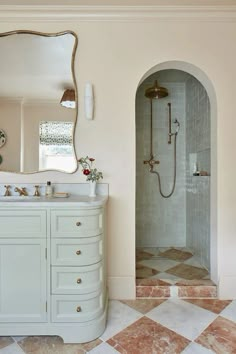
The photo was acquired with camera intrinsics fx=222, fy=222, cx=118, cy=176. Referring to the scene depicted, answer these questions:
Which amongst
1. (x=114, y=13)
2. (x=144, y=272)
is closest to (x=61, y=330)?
(x=144, y=272)

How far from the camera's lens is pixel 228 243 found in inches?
78.7

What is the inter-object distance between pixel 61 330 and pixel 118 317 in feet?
1.50

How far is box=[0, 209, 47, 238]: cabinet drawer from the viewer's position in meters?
1.50

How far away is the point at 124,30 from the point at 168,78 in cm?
118

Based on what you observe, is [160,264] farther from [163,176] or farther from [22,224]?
[22,224]

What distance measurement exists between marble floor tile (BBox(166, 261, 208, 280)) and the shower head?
2124 millimetres

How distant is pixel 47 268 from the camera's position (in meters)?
1.50

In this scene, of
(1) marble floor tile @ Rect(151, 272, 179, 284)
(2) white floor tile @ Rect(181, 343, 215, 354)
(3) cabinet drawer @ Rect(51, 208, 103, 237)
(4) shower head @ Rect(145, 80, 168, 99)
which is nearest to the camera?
(2) white floor tile @ Rect(181, 343, 215, 354)

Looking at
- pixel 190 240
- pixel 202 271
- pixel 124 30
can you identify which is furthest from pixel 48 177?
pixel 190 240

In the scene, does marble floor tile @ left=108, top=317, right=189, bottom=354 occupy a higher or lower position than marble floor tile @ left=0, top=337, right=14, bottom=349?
higher

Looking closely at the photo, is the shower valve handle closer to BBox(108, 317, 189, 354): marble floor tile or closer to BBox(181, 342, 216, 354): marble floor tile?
BBox(108, 317, 189, 354): marble floor tile

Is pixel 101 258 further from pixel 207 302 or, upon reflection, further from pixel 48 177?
pixel 207 302

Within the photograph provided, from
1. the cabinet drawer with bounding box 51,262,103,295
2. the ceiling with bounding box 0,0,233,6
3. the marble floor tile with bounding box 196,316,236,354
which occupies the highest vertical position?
the ceiling with bounding box 0,0,233,6

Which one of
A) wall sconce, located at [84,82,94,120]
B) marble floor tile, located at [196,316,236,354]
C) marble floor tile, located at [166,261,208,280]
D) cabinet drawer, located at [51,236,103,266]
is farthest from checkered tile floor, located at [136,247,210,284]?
wall sconce, located at [84,82,94,120]
